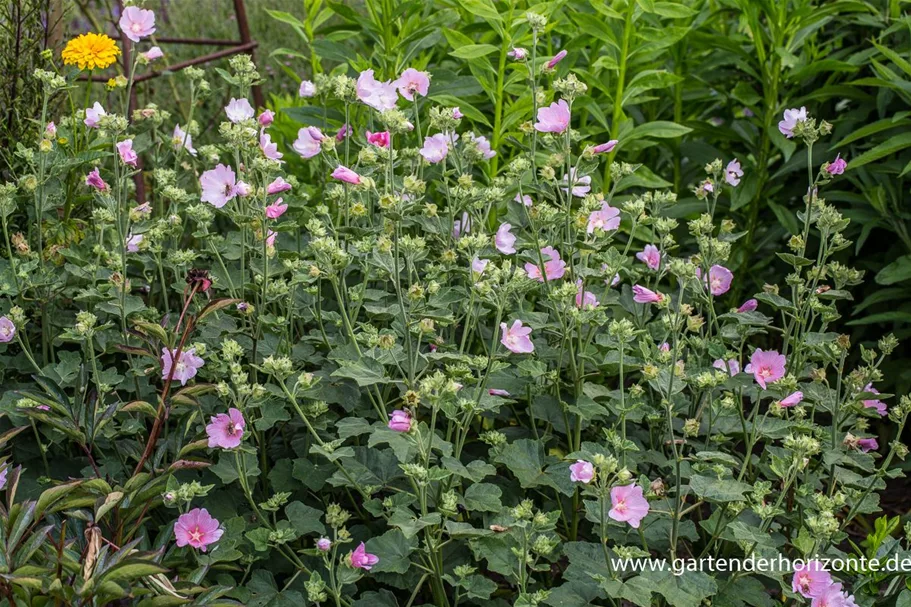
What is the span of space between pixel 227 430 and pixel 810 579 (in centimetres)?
105

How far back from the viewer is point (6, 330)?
6.31ft

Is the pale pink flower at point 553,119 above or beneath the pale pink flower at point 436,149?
above

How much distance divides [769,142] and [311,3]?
4.93 ft

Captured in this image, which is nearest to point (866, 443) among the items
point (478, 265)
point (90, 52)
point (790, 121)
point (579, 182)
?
point (790, 121)

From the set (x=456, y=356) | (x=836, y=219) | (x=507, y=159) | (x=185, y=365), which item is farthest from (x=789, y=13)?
(x=185, y=365)

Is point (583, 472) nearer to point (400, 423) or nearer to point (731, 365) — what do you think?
point (400, 423)

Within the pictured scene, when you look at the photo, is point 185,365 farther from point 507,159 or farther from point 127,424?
point 507,159

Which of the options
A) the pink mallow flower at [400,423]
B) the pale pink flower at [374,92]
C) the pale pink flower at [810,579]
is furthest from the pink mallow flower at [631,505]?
the pale pink flower at [374,92]

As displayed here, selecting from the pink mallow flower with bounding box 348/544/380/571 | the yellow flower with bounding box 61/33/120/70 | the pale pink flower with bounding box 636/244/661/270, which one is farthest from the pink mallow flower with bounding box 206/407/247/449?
the yellow flower with bounding box 61/33/120/70

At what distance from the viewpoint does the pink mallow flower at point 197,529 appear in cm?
174

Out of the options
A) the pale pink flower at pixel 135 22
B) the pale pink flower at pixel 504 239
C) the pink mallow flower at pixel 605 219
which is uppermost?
the pale pink flower at pixel 135 22

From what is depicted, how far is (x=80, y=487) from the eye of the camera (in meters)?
1.73

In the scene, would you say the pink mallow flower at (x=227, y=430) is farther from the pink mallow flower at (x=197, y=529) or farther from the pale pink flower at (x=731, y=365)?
the pale pink flower at (x=731, y=365)

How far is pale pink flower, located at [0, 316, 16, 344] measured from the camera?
1899mm
